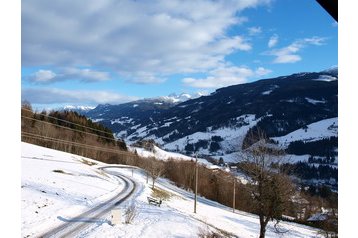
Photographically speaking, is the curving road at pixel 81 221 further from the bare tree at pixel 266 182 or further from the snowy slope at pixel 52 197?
the bare tree at pixel 266 182

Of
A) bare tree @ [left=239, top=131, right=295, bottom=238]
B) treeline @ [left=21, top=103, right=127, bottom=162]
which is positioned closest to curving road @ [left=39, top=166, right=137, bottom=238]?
bare tree @ [left=239, top=131, right=295, bottom=238]

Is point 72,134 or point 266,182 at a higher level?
point 72,134

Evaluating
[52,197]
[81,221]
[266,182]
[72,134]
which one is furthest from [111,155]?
[266,182]

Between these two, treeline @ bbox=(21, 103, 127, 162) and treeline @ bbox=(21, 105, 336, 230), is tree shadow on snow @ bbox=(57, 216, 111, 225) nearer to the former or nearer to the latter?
treeline @ bbox=(21, 105, 336, 230)

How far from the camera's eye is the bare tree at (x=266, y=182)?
103ft

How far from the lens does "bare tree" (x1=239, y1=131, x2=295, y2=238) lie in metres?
31.5

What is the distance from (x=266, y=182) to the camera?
32.2 m

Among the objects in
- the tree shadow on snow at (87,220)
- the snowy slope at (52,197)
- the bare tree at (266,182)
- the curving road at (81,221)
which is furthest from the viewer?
the bare tree at (266,182)

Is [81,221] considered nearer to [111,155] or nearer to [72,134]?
[72,134]

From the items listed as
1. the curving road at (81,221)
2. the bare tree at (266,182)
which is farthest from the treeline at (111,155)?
the bare tree at (266,182)

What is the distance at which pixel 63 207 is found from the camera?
112ft
